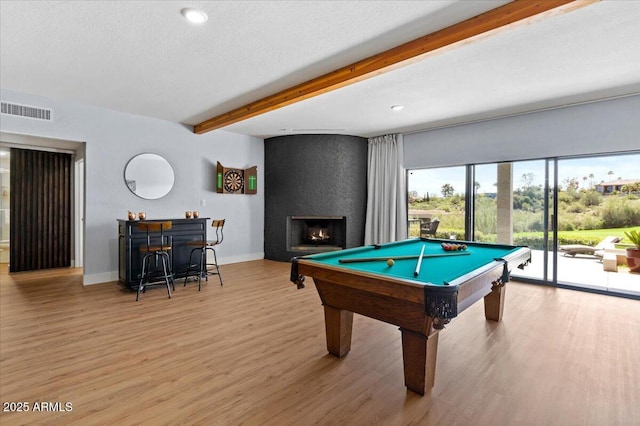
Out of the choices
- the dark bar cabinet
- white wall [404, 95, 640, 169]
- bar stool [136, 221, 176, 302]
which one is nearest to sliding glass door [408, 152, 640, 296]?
white wall [404, 95, 640, 169]

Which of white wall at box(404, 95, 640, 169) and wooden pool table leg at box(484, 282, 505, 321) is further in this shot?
white wall at box(404, 95, 640, 169)

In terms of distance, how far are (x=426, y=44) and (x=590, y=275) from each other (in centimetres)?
420

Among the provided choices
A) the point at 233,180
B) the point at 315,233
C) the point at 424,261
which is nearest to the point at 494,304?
the point at 424,261

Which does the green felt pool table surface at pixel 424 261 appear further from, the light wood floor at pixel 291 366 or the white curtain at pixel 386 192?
the white curtain at pixel 386 192

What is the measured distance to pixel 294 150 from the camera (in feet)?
20.8

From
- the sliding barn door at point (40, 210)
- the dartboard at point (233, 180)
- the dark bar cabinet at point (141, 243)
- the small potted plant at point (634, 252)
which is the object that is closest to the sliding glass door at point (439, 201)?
the small potted plant at point (634, 252)

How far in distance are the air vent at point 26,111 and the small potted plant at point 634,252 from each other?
7.97 m

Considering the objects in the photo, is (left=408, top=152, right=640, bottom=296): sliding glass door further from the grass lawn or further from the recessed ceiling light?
the recessed ceiling light

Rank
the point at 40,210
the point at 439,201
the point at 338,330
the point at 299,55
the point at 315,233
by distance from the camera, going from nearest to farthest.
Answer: the point at 338,330 < the point at 299,55 < the point at 40,210 < the point at 439,201 < the point at 315,233

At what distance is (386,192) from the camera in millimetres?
6203

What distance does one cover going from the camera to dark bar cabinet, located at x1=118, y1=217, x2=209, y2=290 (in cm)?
417

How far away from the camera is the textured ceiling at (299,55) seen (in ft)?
7.43

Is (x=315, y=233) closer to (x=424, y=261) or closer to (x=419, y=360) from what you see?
(x=424, y=261)

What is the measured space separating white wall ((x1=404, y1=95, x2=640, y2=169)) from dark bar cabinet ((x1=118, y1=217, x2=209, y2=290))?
13.6ft
